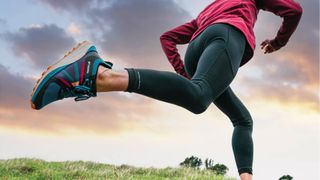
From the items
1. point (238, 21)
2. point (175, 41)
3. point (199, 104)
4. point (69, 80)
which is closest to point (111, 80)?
point (69, 80)

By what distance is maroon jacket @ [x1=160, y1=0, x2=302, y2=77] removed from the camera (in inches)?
169

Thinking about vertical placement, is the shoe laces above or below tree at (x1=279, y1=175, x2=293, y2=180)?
below

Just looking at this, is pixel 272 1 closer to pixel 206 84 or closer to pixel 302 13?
pixel 302 13

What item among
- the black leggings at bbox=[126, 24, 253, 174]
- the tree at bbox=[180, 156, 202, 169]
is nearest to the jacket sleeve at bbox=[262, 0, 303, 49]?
the black leggings at bbox=[126, 24, 253, 174]

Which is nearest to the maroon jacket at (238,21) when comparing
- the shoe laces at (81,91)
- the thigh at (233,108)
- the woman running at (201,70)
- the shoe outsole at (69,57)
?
the woman running at (201,70)

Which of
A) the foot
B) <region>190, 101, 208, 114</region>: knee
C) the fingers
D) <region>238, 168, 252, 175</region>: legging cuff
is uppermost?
the fingers

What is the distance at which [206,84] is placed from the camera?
3.59 metres

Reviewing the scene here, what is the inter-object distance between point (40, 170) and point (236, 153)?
16.0ft

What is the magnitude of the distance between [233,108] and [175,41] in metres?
1.01

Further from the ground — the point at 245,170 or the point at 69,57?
the point at 69,57

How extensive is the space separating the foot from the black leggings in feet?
0.90

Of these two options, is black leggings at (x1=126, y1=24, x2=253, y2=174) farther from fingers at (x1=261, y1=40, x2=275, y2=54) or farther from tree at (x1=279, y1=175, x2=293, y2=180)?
tree at (x1=279, y1=175, x2=293, y2=180)

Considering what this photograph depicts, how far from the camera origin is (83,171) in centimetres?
845

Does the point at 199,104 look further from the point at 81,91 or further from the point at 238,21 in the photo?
the point at 238,21
